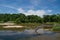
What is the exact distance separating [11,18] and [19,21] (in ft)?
84.6

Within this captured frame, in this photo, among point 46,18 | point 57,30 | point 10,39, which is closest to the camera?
point 10,39

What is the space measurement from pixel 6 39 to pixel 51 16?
75.6 metres

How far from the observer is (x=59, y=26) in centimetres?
4294

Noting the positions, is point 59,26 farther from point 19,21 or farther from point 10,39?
point 19,21

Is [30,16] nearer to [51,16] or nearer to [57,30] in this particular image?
[51,16]

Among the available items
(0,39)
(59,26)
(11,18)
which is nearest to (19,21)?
(11,18)

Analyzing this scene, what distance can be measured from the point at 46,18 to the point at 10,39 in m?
72.3

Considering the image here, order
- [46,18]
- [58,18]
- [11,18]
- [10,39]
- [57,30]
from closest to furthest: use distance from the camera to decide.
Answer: [10,39]
[57,30]
[58,18]
[46,18]
[11,18]

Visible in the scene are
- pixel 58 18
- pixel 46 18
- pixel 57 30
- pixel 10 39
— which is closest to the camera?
pixel 10 39

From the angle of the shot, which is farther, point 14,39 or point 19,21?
point 19,21

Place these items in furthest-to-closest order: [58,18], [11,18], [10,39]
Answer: [11,18]
[58,18]
[10,39]

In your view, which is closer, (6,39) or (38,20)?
(6,39)

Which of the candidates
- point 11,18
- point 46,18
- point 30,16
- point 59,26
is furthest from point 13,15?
point 59,26

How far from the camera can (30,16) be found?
10081 cm
